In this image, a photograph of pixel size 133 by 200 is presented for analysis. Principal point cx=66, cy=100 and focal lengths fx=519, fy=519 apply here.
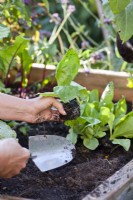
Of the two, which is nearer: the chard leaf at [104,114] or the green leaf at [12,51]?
the chard leaf at [104,114]

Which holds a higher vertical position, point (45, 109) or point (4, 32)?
point (4, 32)

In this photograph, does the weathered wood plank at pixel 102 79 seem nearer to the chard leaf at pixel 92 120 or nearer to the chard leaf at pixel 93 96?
the chard leaf at pixel 93 96

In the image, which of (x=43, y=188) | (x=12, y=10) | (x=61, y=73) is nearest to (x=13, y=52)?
(x=12, y=10)

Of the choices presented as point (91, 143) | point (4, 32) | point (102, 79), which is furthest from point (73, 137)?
point (102, 79)

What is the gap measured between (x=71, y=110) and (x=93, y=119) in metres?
0.06

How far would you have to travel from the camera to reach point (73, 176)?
3.90ft

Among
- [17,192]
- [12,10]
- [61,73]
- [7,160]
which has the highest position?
[12,10]

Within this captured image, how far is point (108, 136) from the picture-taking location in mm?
1394

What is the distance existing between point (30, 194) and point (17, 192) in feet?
0.11

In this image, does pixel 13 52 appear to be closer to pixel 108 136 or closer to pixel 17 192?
pixel 108 136

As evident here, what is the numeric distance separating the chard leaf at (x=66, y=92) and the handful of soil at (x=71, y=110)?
88mm

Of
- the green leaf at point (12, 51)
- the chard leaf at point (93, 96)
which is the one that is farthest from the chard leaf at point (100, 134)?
the green leaf at point (12, 51)

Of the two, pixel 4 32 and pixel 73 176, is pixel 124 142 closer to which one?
pixel 73 176

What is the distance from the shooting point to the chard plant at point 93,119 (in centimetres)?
131
